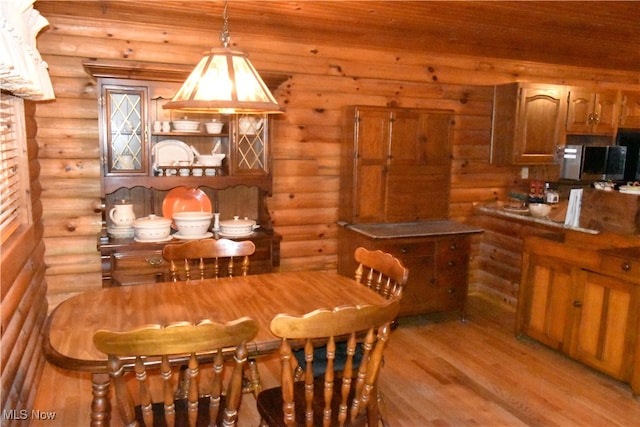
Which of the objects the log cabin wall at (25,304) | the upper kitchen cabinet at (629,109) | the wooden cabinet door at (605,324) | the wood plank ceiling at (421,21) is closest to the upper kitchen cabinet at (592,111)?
the upper kitchen cabinet at (629,109)

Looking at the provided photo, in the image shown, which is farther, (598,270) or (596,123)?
(596,123)

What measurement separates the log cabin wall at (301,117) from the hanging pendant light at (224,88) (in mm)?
1826

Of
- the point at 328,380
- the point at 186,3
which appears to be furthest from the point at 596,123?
the point at 328,380

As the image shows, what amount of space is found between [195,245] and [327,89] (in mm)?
1817

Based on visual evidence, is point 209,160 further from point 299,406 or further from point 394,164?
point 299,406

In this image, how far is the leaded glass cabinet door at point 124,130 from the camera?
123 inches

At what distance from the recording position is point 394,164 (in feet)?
12.9

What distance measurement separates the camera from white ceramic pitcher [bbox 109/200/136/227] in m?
3.34

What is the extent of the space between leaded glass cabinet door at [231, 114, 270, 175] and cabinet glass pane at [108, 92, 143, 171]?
2.03ft

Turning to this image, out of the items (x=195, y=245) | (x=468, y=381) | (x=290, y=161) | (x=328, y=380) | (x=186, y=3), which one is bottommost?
(x=468, y=381)

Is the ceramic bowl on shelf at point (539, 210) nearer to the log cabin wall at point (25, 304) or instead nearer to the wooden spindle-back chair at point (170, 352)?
the wooden spindle-back chair at point (170, 352)

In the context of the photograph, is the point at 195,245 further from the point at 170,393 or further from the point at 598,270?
the point at 598,270

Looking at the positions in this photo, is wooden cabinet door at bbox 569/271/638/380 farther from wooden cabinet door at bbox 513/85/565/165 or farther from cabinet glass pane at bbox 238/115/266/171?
cabinet glass pane at bbox 238/115/266/171

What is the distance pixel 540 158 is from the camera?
→ 4375 mm
